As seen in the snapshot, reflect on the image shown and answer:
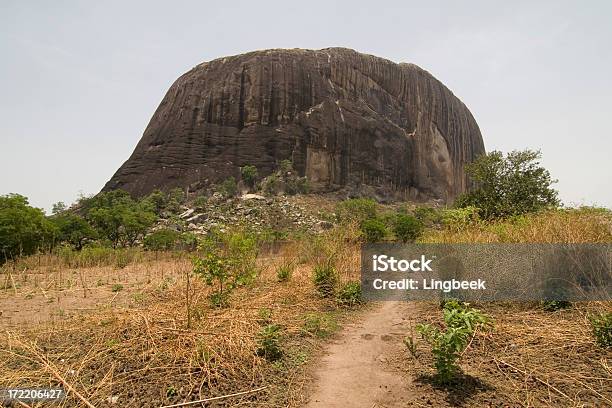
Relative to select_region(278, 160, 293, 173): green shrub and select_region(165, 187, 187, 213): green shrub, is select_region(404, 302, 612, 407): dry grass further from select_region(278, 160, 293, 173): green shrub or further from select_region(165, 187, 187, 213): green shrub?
select_region(278, 160, 293, 173): green shrub

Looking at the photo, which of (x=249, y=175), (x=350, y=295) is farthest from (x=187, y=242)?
(x=249, y=175)

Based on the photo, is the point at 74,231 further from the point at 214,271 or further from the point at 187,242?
the point at 214,271

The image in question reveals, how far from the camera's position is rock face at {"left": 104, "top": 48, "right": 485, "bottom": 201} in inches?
1809

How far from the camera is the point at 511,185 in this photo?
1408cm

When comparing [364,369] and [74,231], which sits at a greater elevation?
[74,231]

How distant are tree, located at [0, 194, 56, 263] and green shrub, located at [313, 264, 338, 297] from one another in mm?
10266

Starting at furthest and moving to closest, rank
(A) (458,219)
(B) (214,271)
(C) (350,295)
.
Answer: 1. (A) (458,219)
2. (C) (350,295)
3. (B) (214,271)

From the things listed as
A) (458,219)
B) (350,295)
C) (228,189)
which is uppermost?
(228,189)

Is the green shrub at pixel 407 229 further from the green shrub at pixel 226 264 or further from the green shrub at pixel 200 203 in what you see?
the green shrub at pixel 200 203

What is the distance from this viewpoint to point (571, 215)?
6309mm

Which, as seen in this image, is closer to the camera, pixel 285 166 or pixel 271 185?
pixel 271 185

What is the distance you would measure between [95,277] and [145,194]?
37079mm

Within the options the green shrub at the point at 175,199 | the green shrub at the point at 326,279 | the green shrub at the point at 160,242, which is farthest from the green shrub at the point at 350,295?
the green shrub at the point at 175,199

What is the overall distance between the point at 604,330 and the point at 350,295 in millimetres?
3435
